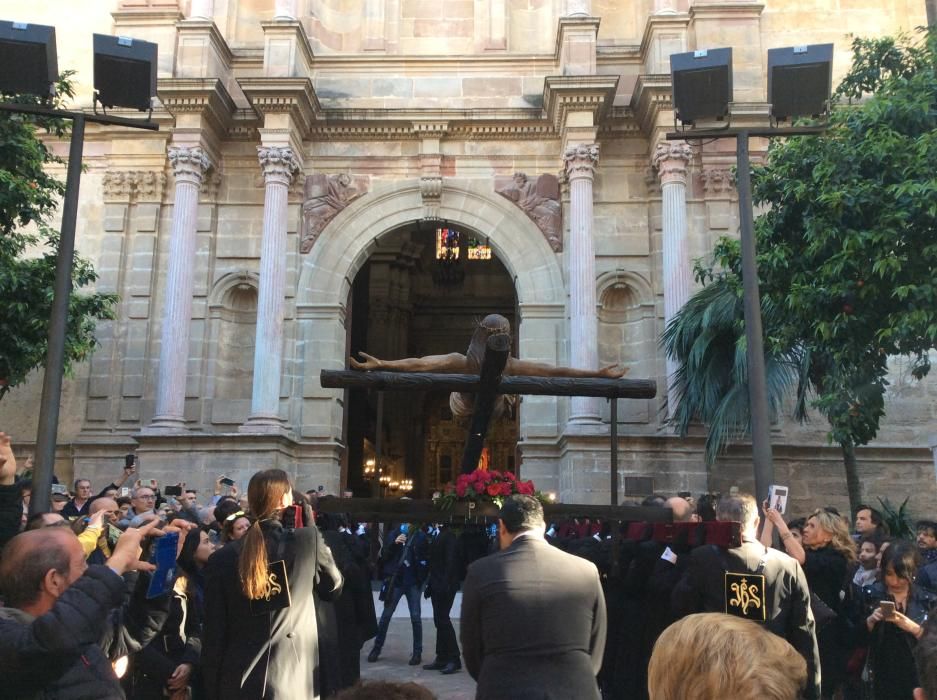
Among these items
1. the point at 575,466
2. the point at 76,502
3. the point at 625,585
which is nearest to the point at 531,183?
the point at 575,466

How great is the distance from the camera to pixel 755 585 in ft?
17.1

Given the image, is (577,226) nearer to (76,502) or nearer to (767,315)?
(767,315)

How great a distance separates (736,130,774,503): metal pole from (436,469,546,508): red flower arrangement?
348 cm

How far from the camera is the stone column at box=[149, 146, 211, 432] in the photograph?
19.3 m

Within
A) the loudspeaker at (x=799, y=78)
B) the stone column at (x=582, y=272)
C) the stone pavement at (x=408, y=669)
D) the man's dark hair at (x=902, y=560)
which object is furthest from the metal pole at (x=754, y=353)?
the stone column at (x=582, y=272)

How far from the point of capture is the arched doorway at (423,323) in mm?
30969

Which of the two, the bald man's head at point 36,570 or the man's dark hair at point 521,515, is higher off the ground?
the man's dark hair at point 521,515

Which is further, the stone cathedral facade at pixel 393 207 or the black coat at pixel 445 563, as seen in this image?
the stone cathedral facade at pixel 393 207

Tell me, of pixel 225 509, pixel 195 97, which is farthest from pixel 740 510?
pixel 195 97

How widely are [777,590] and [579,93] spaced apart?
16.3 meters

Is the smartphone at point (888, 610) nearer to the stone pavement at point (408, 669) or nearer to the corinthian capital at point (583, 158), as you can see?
the stone pavement at point (408, 669)

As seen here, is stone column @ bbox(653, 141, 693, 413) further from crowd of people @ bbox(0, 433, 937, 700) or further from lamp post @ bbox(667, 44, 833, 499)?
crowd of people @ bbox(0, 433, 937, 700)

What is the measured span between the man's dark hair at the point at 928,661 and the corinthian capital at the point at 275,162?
62.4 ft

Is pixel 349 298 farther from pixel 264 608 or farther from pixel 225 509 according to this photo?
pixel 264 608
